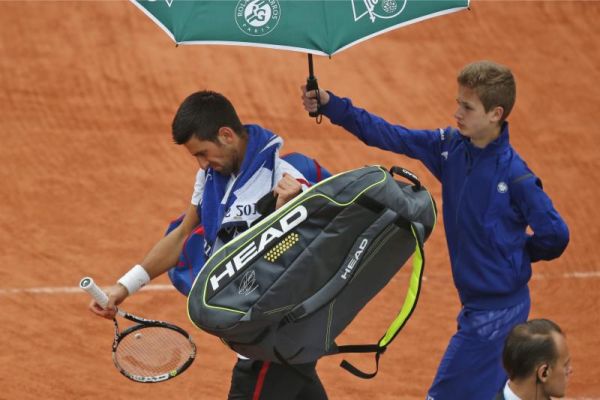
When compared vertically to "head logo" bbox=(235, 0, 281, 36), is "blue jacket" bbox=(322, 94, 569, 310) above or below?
below

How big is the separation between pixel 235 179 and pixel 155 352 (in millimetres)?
1171

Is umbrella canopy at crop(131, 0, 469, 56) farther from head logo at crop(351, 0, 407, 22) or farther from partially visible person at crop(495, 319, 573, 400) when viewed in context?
partially visible person at crop(495, 319, 573, 400)

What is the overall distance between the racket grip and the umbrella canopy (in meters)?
1.37

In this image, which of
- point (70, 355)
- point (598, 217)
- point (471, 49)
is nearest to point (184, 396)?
point (70, 355)

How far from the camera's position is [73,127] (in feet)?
45.2

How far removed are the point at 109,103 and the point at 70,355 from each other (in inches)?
191

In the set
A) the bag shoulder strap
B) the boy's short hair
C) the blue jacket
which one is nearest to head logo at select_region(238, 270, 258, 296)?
the bag shoulder strap

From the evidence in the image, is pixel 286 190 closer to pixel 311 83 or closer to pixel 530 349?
pixel 311 83

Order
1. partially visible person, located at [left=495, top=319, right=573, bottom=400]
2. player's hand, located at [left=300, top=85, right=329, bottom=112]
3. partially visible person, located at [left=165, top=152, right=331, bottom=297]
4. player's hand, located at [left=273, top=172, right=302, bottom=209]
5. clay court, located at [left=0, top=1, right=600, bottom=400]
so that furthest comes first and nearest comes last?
clay court, located at [left=0, top=1, right=600, bottom=400] < player's hand, located at [left=300, top=85, right=329, bottom=112] < partially visible person, located at [left=165, top=152, right=331, bottom=297] < player's hand, located at [left=273, top=172, right=302, bottom=209] < partially visible person, located at [left=495, top=319, right=573, bottom=400]

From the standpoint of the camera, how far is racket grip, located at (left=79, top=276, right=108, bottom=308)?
6.68 m

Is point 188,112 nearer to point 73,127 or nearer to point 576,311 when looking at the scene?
point 576,311

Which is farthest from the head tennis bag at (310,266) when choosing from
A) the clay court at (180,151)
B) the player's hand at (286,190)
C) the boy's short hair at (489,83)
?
the clay court at (180,151)

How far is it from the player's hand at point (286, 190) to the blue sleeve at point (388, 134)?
3.54 ft

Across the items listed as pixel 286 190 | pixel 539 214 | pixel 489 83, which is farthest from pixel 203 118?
pixel 539 214
